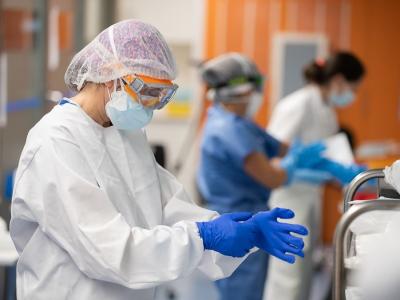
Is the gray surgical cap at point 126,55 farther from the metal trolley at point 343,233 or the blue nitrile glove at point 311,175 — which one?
the blue nitrile glove at point 311,175

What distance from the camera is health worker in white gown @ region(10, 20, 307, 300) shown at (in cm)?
165

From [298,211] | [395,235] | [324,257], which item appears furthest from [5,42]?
[324,257]

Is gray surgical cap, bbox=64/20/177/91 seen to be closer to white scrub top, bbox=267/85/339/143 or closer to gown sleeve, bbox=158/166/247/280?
gown sleeve, bbox=158/166/247/280

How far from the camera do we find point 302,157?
328cm

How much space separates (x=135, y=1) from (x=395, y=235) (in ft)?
13.9

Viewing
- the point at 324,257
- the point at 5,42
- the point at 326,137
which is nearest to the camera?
the point at 5,42

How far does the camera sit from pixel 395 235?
4.88ft

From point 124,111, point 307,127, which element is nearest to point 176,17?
point 307,127

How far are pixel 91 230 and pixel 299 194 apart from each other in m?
2.15

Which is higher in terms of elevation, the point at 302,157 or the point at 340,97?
the point at 340,97

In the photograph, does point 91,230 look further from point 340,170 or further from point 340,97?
point 340,97

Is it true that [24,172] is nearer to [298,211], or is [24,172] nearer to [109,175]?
[109,175]

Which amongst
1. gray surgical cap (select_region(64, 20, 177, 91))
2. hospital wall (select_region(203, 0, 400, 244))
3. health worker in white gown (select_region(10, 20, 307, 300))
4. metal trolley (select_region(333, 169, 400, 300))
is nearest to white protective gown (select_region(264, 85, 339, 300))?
hospital wall (select_region(203, 0, 400, 244))

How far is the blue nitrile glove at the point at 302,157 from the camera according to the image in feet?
10.6
